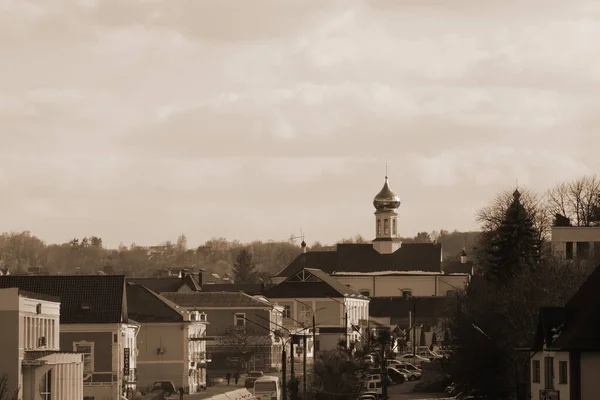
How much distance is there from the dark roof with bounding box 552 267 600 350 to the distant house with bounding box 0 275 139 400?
89.8ft

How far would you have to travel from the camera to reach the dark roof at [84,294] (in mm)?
79750

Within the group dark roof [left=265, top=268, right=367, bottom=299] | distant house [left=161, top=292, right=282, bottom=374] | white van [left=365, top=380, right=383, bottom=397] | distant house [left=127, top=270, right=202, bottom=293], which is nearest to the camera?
white van [left=365, top=380, right=383, bottom=397]

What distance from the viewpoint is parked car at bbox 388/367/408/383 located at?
329ft

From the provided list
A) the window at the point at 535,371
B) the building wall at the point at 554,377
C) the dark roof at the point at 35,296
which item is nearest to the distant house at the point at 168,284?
the dark roof at the point at 35,296

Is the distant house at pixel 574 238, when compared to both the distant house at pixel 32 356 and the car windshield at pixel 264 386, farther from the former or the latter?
the distant house at pixel 32 356

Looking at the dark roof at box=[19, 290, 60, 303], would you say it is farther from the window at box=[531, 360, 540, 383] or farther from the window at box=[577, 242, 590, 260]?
the window at box=[577, 242, 590, 260]

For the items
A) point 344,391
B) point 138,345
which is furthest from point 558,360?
point 138,345

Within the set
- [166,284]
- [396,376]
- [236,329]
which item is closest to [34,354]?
[396,376]

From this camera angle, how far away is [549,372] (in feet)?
191

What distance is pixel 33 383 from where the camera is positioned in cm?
6181

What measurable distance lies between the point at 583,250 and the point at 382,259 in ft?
310

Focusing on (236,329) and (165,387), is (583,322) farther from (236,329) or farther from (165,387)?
(236,329)

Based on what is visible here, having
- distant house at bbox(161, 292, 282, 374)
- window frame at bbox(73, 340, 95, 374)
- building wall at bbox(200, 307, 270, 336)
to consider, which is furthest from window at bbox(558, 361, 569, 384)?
building wall at bbox(200, 307, 270, 336)

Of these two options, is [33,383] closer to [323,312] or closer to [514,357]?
[514,357]
